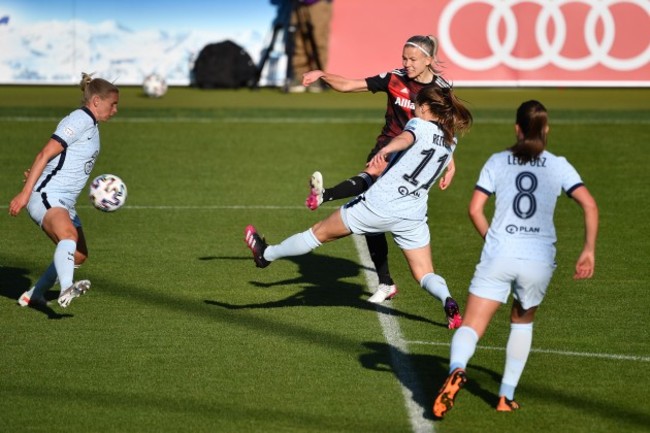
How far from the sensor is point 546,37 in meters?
27.6

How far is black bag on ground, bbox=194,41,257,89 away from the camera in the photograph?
28562 mm

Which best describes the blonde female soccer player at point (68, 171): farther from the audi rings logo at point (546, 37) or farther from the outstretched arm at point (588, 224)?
the audi rings logo at point (546, 37)

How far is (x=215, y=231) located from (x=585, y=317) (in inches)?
195

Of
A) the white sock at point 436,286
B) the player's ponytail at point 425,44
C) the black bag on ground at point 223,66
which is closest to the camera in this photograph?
the white sock at point 436,286

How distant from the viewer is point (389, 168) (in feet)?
29.1

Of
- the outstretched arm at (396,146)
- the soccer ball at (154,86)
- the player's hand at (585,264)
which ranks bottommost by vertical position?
the soccer ball at (154,86)

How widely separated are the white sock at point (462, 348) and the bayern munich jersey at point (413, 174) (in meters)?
1.95

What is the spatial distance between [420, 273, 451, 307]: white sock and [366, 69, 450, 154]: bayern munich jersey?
5.17ft

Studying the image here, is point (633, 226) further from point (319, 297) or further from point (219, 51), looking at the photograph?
point (219, 51)

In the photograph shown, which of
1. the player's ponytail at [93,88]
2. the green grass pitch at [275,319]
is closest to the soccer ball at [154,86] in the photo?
the green grass pitch at [275,319]

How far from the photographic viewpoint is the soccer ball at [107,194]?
977 centimetres

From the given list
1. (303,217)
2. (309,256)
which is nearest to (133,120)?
(303,217)

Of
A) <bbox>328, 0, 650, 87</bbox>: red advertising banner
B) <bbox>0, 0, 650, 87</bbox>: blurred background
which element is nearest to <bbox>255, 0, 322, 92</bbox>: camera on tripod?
<bbox>0, 0, 650, 87</bbox>: blurred background

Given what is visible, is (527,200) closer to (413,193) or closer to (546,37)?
(413,193)
